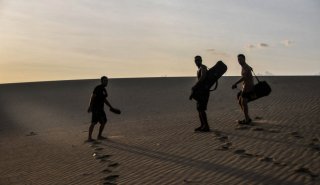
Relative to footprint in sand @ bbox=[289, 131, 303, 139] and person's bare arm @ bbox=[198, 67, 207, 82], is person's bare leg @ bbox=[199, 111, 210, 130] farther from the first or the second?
Answer: footprint in sand @ bbox=[289, 131, 303, 139]

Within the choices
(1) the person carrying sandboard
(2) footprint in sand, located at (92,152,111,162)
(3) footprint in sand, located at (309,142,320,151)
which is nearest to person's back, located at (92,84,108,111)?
(2) footprint in sand, located at (92,152,111,162)

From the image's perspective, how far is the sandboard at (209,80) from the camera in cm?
1202

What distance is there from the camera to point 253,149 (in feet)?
33.5

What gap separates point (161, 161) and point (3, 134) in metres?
12.2

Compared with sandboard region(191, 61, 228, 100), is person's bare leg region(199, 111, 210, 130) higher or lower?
lower

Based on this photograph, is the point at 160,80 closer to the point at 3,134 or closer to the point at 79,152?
the point at 3,134

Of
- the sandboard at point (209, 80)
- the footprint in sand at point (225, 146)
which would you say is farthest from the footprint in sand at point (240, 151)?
the sandboard at point (209, 80)

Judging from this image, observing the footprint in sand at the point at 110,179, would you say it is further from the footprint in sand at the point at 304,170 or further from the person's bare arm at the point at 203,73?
the person's bare arm at the point at 203,73

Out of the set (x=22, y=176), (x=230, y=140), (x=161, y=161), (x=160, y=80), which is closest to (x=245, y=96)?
(x=230, y=140)

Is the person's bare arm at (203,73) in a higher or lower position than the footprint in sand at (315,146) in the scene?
higher

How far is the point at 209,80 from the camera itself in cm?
1212

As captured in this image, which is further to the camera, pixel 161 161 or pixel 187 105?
pixel 187 105

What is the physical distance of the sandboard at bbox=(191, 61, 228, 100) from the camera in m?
12.0

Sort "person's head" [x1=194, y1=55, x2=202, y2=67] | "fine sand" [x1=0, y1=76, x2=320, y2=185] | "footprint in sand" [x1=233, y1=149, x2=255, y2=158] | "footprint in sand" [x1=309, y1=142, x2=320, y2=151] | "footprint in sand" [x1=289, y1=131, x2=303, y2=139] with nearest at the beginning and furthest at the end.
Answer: "fine sand" [x1=0, y1=76, x2=320, y2=185], "footprint in sand" [x1=233, y1=149, x2=255, y2=158], "footprint in sand" [x1=309, y1=142, x2=320, y2=151], "footprint in sand" [x1=289, y1=131, x2=303, y2=139], "person's head" [x1=194, y1=55, x2=202, y2=67]
